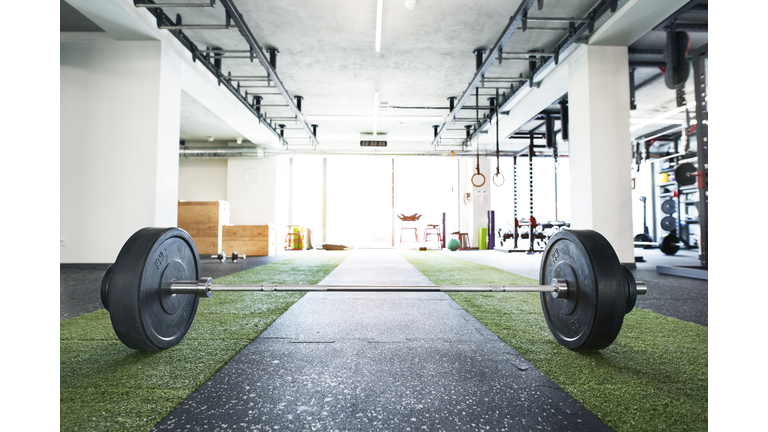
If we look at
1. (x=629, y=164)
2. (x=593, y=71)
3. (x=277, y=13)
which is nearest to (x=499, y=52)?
(x=593, y=71)

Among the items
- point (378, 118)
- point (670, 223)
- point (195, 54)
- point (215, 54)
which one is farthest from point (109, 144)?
point (670, 223)

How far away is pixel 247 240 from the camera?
6.69 metres

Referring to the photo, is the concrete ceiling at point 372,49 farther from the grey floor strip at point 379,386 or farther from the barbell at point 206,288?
the grey floor strip at point 379,386

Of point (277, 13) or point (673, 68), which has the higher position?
Result: point (277, 13)

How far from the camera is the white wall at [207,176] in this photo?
10062mm

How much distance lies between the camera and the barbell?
111 cm

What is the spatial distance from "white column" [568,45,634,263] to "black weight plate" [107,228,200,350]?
4.04m

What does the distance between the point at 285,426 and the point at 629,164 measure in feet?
14.8

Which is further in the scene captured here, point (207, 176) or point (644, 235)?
point (644, 235)

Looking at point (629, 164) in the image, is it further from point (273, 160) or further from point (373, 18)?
point (273, 160)

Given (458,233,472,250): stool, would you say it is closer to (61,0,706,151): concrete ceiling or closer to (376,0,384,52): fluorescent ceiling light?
(61,0,706,151): concrete ceiling

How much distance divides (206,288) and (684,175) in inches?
230

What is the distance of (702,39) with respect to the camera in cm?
482

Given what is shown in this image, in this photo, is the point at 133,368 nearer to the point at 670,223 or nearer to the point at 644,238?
the point at 670,223
